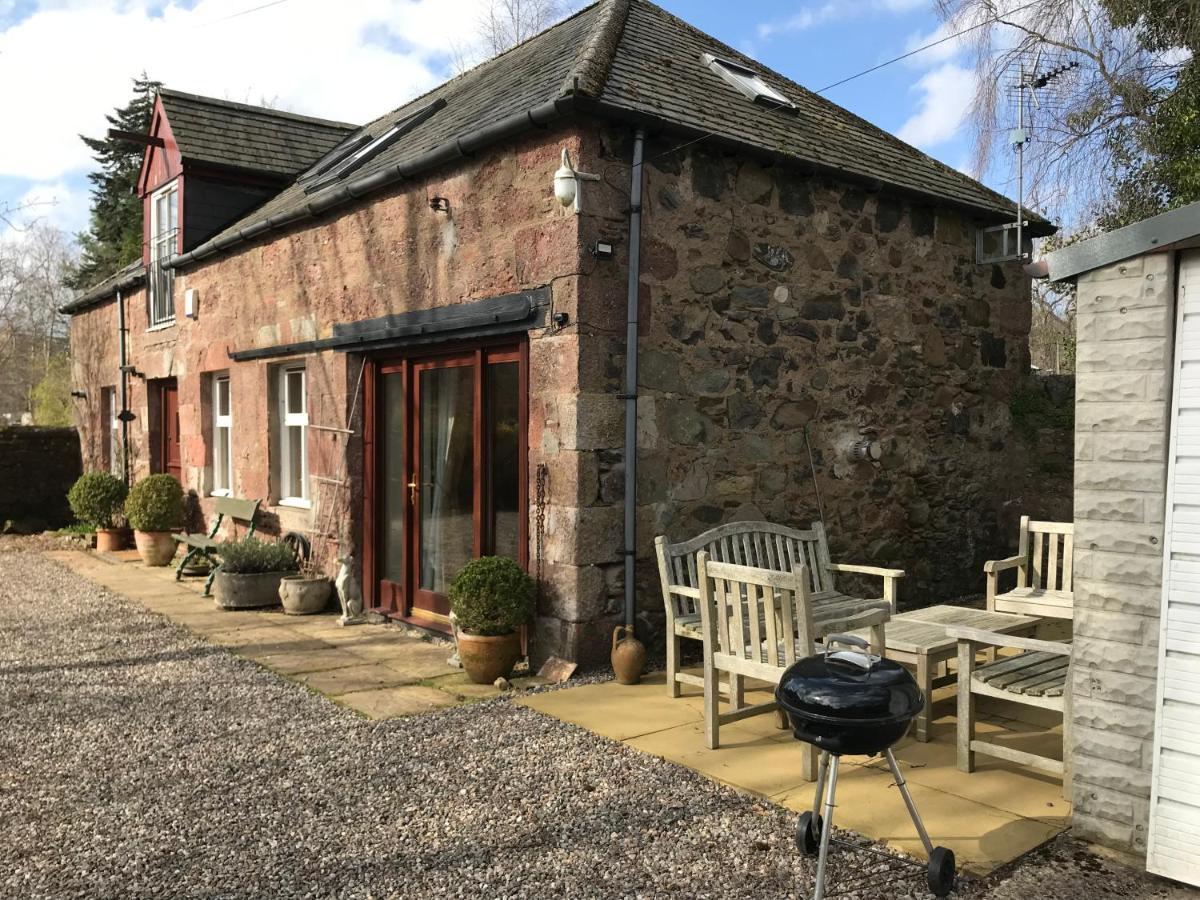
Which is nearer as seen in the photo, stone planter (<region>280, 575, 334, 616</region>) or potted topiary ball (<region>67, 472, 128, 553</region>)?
stone planter (<region>280, 575, 334, 616</region>)

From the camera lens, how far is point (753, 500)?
6.74 meters

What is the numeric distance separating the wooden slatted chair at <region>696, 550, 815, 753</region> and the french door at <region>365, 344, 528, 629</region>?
2.00 m

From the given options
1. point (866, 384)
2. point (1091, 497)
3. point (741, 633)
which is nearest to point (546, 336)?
point (741, 633)

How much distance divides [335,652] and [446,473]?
1.57 metres

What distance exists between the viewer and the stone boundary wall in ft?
49.5

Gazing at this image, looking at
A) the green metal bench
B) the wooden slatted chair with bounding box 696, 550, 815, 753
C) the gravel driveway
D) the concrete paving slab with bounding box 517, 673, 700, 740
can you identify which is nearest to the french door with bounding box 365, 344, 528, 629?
the concrete paving slab with bounding box 517, 673, 700, 740

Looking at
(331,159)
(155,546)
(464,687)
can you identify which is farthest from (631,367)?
(155,546)

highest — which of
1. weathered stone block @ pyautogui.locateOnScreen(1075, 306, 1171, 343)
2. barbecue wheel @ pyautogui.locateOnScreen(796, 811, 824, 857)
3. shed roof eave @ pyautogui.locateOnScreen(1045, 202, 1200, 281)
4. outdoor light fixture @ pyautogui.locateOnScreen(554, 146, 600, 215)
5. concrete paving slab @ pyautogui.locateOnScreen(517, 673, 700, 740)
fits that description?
outdoor light fixture @ pyautogui.locateOnScreen(554, 146, 600, 215)

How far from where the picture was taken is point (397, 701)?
18.0 feet

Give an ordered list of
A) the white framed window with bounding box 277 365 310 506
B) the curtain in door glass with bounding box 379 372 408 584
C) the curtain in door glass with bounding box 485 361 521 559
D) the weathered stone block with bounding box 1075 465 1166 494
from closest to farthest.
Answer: the weathered stone block with bounding box 1075 465 1166 494 < the curtain in door glass with bounding box 485 361 521 559 < the curtain in door glass with bounding box 379 372 408 584 < the white framed window with bounding box 277 365 310 506

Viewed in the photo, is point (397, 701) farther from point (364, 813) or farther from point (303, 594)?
point (303, 594)

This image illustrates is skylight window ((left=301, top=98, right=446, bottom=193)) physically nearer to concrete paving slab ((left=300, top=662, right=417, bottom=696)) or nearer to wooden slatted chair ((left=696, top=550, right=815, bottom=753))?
concrete paving slab ((left=300, top=662, right=417, bottom=696))

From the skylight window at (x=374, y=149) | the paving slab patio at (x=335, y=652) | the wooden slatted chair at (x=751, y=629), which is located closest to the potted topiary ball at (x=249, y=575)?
the paving slab patio at (x=335, y=652)

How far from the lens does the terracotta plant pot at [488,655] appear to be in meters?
5.76
